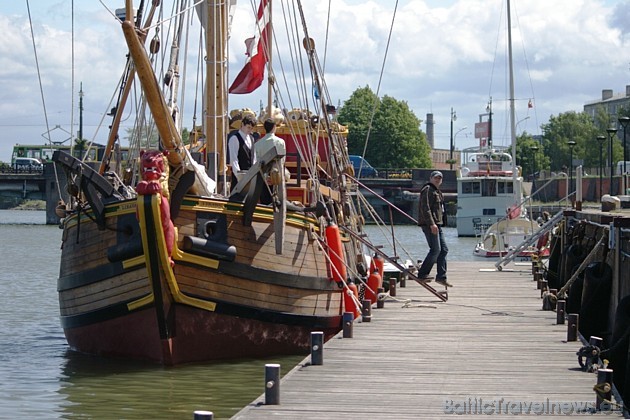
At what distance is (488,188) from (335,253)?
2105 inches

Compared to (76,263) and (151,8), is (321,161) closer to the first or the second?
(151,8)

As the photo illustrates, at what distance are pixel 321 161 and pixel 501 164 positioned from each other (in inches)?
1948

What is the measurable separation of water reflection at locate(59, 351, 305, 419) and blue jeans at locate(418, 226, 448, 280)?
4.39 m

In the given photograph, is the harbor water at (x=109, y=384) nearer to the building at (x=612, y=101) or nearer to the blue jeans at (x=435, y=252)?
the blue jeans at (x=435, y=252)

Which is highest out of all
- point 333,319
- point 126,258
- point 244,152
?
point 244,152

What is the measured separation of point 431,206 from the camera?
20250 millimetres

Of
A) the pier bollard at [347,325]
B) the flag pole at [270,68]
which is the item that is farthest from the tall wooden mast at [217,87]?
the pier bollard at [347,325]

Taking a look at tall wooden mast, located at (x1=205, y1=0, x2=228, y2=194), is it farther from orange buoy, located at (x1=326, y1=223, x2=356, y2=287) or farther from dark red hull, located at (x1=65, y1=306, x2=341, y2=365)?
dark red hull, located at (x1=65, y1=306, x2=341, y2=365)

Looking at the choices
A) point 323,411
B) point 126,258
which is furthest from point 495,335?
point 323,411

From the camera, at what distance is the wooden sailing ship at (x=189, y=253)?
15.1 metres

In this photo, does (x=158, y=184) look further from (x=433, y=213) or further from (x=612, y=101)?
(x=612, y=101)

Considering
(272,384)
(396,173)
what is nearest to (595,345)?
(272,384)

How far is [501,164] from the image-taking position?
241 feet

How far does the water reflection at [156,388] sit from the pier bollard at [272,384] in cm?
309
